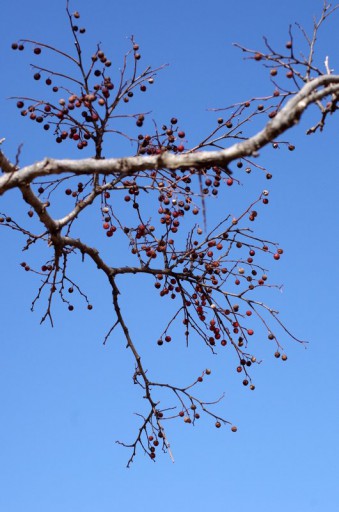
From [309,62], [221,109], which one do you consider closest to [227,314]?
[221,109]

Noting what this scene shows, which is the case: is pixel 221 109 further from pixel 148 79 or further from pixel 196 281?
pixel 196 281

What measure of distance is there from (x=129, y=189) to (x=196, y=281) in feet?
3.38

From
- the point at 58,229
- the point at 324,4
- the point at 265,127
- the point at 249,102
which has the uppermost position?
the point at 324,4

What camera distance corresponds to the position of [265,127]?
4555 mm

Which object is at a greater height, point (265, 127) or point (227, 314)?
point (227, 314)

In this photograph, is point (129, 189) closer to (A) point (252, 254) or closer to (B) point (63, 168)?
(A) point (252, 254)

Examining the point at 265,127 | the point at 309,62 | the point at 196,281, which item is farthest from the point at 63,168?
the point at 196,281

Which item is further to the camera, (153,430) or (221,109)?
(153,430)

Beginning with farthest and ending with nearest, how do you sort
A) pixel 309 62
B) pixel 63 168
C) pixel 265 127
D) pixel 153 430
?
pixel 153 430 < pixel 309 62 < pixel 63 168 < pixel 265 127

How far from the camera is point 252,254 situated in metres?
7.46

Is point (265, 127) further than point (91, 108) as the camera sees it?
No

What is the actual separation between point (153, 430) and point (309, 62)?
3.76 meters

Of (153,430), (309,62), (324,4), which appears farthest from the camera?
(153,430)

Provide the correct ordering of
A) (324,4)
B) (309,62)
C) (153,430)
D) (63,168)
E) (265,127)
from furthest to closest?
1. (153,430)
2. (324,4)
3. (309,62)
4. (63,168)
5. (265,127)
